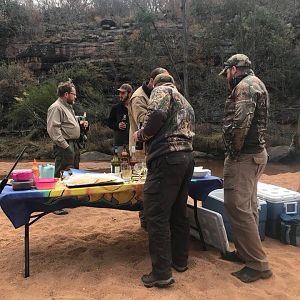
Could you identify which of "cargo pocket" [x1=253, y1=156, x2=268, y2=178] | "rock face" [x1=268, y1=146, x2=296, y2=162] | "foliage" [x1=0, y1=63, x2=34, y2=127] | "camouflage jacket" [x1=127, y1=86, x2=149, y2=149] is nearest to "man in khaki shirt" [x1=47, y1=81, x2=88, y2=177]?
"camouflage jacket" [x1=127, y1=86, x2=149, y2=149]

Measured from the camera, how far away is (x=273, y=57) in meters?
19.0

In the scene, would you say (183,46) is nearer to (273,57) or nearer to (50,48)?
(273,57)

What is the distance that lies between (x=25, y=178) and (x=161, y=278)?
4.52ft

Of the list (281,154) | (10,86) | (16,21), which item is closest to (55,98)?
(10,86)

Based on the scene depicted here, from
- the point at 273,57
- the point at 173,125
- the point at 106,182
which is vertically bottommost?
the point at 106,182

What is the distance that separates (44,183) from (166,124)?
1131 mm

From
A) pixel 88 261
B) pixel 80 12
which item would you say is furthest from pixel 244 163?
pixel 80 12

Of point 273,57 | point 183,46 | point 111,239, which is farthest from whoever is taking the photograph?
point 183,46

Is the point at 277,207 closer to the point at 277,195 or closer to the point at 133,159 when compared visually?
the point at 277,195

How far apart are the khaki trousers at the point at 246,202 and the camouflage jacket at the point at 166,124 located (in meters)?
0.47

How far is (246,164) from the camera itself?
3.57m

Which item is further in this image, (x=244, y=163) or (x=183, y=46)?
(x=183, y=46)

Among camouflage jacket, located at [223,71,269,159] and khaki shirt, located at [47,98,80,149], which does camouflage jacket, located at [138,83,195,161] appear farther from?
khaki shirt, located at [47,98,80,149]

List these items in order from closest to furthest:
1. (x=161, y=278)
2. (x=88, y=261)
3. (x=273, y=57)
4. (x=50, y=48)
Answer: (x=161, y=278), (x=88, y=261), (x=273, y=57), (x=50, y=48)
